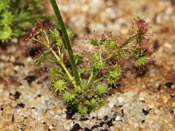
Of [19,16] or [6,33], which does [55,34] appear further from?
[19,16]

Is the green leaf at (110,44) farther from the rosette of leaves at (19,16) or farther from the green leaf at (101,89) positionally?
the rosette of leaves at (19,16)

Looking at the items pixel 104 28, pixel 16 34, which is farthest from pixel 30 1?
pixel 104 28

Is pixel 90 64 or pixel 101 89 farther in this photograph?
pixel 90 64

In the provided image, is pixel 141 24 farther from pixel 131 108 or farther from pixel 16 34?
pixel 16 34

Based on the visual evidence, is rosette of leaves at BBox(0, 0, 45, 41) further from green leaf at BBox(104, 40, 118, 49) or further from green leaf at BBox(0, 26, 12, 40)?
green leaf at BBox(104, 40, 118, 49)

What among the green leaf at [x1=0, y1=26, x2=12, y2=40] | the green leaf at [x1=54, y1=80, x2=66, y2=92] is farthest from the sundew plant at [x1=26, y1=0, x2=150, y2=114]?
the green leaf at [x1=0, y1=26, x2=12, y2=40]

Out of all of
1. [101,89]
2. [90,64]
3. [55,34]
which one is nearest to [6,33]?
[55,34]
